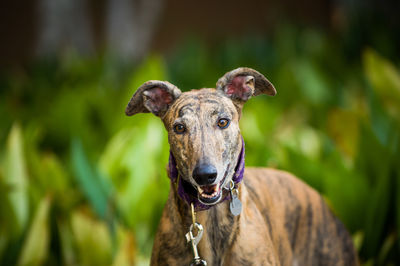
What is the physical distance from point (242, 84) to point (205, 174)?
38 centimetres

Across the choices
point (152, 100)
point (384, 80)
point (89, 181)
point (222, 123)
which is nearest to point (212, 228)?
point (222, 123)

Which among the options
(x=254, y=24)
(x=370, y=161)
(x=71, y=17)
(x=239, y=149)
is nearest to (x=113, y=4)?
(x=71, y=17)

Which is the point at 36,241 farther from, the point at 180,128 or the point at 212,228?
the point at 180,128

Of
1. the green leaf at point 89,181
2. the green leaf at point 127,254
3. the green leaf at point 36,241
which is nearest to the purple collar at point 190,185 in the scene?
the green leaf at point 127,254

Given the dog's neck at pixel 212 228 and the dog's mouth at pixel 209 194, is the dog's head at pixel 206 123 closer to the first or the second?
the dog's mouth at pixel 209 194

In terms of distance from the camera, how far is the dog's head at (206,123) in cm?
135

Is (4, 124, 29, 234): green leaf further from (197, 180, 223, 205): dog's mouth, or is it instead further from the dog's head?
(197, 180, 223, 205): dog's mouth

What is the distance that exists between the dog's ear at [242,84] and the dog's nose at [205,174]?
32cm

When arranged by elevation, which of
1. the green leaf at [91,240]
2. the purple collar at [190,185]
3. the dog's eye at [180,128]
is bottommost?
the green leaf at [91,240]

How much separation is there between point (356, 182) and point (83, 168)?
1.41 metres

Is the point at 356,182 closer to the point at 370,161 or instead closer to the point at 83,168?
the point at 370,161

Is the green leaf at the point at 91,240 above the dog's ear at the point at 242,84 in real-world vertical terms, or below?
below

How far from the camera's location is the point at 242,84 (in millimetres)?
1552

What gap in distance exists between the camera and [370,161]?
98.7 inches
